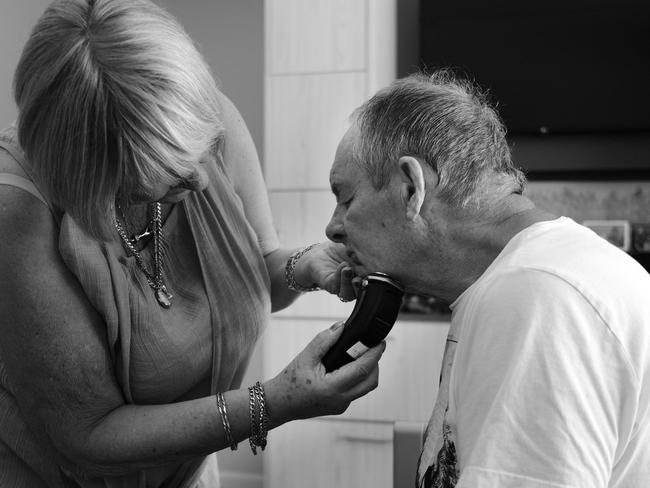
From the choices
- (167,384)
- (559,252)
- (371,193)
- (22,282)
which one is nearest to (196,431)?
(167,384)

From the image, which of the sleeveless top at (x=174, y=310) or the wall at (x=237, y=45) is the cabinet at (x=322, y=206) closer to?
the wall at (x=237, y=45)

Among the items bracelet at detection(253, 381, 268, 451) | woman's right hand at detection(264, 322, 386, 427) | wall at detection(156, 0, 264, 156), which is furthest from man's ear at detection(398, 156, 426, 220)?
wall at detection(156, 0, 264, 156)

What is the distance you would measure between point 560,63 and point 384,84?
704mm

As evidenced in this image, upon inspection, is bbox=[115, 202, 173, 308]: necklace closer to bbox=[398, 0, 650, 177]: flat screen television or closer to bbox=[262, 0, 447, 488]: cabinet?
bbox=[262, 0, 447, 488]: cabinet

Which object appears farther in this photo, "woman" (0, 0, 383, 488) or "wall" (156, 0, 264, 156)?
"wall" (156, 0, 264, 156)

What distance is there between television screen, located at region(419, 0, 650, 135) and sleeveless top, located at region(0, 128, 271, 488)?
1.98 meters

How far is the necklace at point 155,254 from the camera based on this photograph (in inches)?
50.4

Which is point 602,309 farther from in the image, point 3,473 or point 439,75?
point 3,473

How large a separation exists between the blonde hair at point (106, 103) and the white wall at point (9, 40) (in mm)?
2428

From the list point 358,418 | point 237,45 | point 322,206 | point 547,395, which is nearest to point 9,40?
point 237,45

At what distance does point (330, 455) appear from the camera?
10.1 ft

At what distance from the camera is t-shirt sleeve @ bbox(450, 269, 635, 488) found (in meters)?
0.82

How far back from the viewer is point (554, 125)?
124 inches

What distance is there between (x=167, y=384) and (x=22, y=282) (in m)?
0.31
